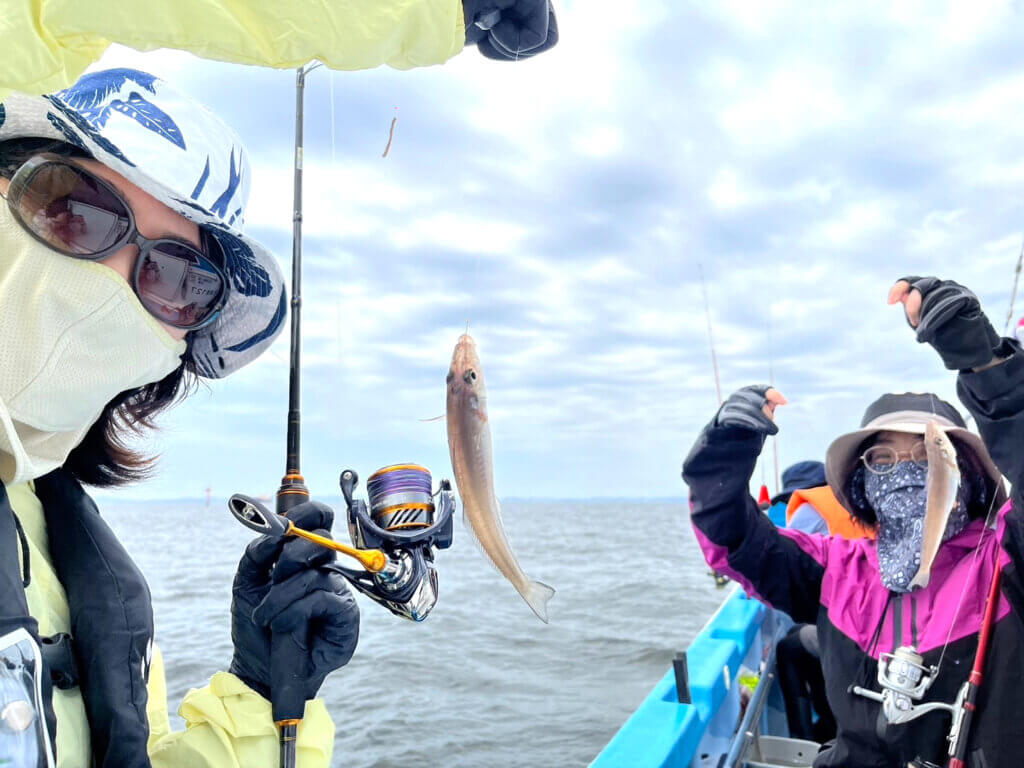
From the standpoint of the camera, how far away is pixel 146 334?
1.32 meters

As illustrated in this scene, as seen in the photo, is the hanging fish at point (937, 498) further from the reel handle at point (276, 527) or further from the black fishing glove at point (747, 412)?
the reel handle at point (276, 527)

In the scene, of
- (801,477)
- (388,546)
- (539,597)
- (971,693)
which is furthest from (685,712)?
(801,477)

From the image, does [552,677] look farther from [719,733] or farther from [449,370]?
[449,370]

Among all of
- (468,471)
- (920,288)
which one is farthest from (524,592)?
(920,288)

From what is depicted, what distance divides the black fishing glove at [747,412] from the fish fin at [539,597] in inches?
53.7

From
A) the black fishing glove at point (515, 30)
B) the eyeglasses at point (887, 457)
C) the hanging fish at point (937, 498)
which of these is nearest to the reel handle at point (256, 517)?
the black fishing glove at point (515, 30)

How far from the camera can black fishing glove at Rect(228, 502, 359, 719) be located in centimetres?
167

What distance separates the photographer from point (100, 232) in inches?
48.7

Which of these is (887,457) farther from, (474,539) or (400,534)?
(400,534)

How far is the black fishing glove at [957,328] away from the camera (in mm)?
2256

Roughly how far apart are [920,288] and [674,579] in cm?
1673

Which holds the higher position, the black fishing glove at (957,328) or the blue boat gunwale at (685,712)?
the black fishing glove at (957,328)

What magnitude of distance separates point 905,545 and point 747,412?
0.79m

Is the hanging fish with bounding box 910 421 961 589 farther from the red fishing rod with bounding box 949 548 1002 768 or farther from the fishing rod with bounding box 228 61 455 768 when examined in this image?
the fishing rod with bounding box 228 61 455 768
